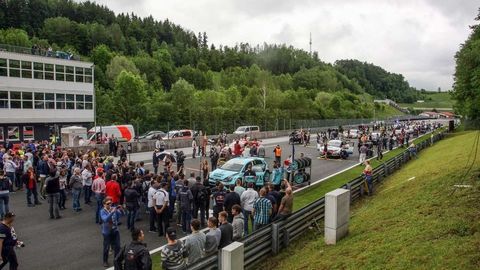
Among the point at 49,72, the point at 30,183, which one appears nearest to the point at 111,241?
the point at 30,183

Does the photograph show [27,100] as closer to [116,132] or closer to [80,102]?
[80,102]

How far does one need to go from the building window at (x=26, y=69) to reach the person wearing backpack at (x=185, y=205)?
33386mm

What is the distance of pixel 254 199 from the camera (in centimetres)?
1216

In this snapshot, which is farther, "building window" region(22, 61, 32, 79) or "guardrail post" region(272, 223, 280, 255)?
"building window" region(22, 61, 32, 79)

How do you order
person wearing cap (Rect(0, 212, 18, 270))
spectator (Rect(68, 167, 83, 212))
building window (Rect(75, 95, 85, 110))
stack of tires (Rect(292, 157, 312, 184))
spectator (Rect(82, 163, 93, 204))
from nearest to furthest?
person wearing cap (Rect(0, 212, 18, 270)) → spectator (Rect(68, 167, 83, 212)) → spectator (Rect(82, 163, 93, 204)) → stack of tires (Rect(292, 157, 312, 184)) → building window (Rect(75, 95, 85, 110))

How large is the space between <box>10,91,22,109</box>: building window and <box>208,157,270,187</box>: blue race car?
27972 millimetres

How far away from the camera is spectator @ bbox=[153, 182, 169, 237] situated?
11969 mm

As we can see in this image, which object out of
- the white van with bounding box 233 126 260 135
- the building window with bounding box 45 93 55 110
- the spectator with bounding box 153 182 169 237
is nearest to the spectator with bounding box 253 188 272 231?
the spectator with bounding box 153 182 169 237

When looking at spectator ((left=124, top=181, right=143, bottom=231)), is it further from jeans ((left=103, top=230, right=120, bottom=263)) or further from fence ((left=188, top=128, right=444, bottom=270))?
fence ((left=188, top=128, right=444, bottom=270))

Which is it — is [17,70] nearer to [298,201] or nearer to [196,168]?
[196,168]

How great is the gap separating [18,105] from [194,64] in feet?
416

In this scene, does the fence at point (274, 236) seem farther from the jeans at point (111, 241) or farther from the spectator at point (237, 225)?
the jeans at point (111, 241)

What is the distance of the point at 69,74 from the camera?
4347 centimetres

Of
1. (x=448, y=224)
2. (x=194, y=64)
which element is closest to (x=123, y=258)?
(x=448, y=224)
